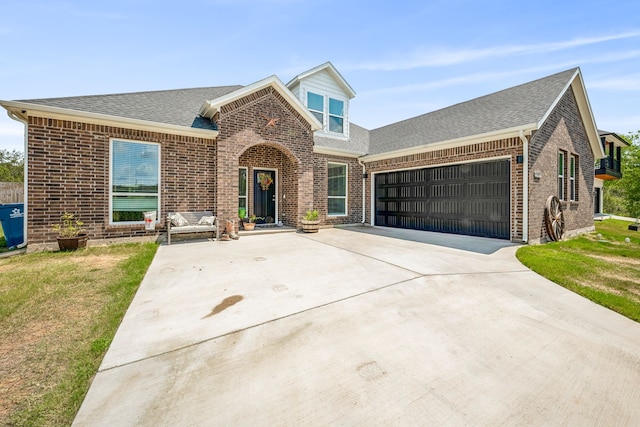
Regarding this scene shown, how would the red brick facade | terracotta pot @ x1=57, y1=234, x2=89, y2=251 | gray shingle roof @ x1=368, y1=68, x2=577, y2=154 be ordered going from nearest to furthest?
1. terracotta pot @ x1=57, y1=234, x2=89, y2=251
2. the red brick facade
3. gray shingle roof @ x1=368, y1=68, x2=577, y2=154

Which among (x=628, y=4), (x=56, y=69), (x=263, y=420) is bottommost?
(x=263, y=420)

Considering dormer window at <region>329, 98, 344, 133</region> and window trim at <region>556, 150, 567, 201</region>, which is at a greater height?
→ dormer window at <region>329, 98, 344, 133</region>

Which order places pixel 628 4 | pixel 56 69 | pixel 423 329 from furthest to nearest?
pixel 56 69 → pixel 628 4 → pixel 423 329

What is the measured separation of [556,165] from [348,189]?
24.4 feet

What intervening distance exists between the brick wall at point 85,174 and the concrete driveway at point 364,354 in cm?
413

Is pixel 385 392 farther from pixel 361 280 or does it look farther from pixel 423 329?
pixel 361 280

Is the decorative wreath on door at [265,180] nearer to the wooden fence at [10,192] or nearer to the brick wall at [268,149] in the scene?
the brick wall at [268,149]

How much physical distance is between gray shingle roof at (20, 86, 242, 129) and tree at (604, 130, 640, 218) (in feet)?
80.5

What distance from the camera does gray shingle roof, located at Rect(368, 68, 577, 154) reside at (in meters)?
8.51

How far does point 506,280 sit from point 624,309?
1333 mm

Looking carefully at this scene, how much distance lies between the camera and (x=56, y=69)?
7.54 m

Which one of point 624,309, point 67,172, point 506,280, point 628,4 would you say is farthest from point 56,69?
point 628,4

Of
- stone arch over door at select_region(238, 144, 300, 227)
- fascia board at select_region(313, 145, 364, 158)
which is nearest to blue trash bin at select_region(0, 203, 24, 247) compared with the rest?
stone arch over door at select_region(238, 144, 300, 227)

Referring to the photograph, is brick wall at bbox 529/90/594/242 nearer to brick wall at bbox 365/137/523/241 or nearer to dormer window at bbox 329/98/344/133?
brick wall at bbox 365/137/523/241
